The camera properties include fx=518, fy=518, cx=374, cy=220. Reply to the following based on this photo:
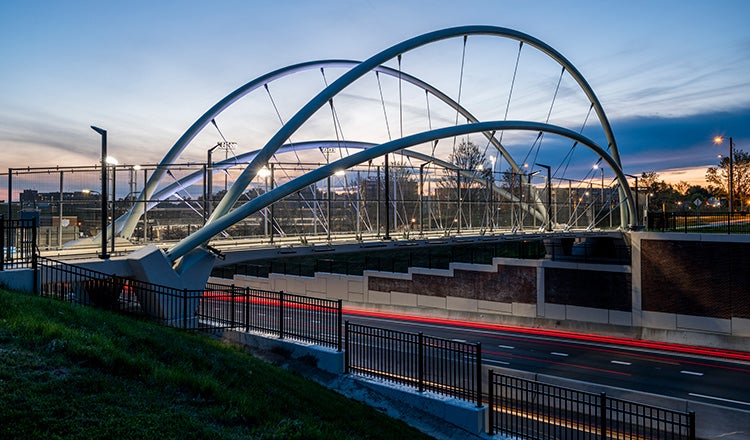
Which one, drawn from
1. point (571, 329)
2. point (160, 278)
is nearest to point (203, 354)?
point (160, 278)

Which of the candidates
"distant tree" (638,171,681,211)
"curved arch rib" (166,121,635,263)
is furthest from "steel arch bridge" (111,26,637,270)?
"distant tree" (638,171,681,211)

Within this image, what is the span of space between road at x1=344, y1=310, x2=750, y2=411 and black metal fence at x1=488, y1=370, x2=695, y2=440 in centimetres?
409

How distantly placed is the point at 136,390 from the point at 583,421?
10.0 metres

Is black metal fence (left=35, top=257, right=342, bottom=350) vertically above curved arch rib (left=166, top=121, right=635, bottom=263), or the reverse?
curved arch rib (left=166, top=121, right=635, bottom=263)

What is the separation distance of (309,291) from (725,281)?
2741cm

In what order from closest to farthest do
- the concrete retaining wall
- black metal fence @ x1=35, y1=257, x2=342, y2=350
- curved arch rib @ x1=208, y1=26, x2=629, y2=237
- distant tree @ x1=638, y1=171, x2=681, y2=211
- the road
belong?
black metal fence @ x1=35, y1=257, x2=342, y2=350 < curved arch rib @ x1=208, y1=26, x2=629, y2=237 < the road < the concrete retaining wall < distant tree @ x1=638, y1=171, x2=681, y2=211

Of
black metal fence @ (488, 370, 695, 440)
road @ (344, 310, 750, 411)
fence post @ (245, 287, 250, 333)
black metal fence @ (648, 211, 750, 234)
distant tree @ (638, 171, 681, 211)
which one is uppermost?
distant tree @ (638, 171, 681, 211)

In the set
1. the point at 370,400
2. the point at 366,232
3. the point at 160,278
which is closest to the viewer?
the point at 370,400

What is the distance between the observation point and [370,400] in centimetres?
1317

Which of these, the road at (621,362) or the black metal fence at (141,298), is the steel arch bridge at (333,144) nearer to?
the black metal fence at (141,298)

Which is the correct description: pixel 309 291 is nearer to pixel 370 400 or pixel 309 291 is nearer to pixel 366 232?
pixel 366 232

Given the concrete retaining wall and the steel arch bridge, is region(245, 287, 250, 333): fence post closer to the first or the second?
the steel arch bridge

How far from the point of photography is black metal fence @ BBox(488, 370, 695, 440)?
441 inches

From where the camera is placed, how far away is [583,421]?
1237 cm
